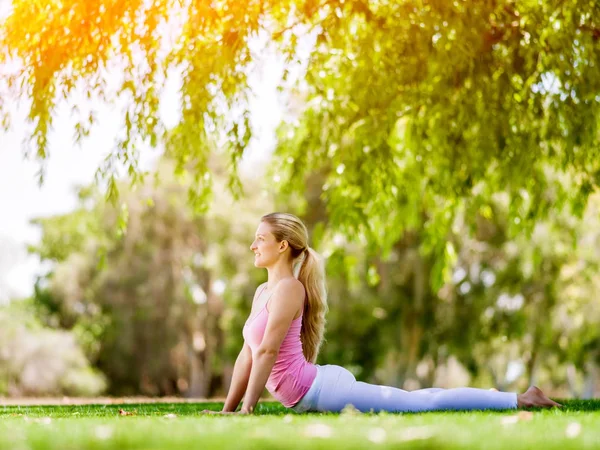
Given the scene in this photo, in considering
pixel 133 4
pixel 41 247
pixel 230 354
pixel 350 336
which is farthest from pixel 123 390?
pixel 133 4

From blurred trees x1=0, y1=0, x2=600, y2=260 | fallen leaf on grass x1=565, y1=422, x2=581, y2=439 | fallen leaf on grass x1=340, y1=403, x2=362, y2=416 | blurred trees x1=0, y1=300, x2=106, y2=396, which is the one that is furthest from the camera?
blurred trees x1=0, y1=300, x2=106, y2=396

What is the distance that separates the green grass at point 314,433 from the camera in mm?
3387

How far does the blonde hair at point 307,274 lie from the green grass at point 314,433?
1.11 metres

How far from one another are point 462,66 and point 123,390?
2522cm

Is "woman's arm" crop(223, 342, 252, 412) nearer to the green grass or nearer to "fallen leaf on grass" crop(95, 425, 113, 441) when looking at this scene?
the green grass

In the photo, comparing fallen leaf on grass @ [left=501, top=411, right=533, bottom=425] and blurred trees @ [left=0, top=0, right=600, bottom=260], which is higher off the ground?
blurred trees @ [left=0, top=0, right=600, bottom=260]

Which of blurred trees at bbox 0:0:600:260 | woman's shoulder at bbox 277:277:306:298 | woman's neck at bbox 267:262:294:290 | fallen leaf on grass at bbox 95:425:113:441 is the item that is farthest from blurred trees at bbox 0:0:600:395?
fallen leaf on grass at bbox 95:425:113:441

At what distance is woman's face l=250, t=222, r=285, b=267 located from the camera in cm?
553

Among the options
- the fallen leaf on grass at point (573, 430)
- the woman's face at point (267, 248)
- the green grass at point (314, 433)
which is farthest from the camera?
the woman's face at point (267, 248)

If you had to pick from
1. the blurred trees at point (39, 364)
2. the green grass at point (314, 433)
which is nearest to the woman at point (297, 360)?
the green grass at point (314, 433)

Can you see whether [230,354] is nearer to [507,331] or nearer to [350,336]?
[350,336]

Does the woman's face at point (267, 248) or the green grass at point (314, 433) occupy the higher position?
the woman's face at point (267, 248)

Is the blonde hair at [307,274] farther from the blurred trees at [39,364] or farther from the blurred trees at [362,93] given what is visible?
the blurred trees at [39,364]

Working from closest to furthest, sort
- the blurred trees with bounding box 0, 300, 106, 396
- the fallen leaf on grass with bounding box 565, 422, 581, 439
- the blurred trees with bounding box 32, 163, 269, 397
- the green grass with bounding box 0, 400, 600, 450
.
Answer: the green grass with bounding box 0, 400, 600, 450 < the fallen leaf on grass with bounding box 565, 422, 581, 439 < the blurred trees with bounding box 32, 163, 269, 397 < the blurred trees with bounding box 0, 300, 106, 396
